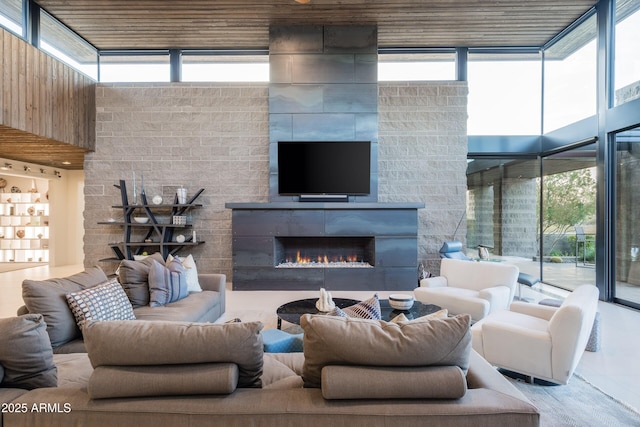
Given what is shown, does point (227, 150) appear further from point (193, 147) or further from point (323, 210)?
point (323, 210)

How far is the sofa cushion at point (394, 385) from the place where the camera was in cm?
109

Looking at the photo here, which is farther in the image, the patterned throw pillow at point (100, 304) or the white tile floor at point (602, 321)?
the white tile floor at point (602, 321)

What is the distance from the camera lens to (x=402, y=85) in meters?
5.46

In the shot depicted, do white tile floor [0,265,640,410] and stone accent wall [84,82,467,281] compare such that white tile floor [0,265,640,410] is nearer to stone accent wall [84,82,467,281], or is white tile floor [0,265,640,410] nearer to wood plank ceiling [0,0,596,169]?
stone accent wall [84,82,467,281]

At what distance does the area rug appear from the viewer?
184 centimetres

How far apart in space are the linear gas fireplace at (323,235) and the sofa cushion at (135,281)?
2.12 metres

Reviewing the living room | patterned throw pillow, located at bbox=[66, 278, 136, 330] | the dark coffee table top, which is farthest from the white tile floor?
patterned throw pillow, located at bbox=[66, 278, 136, 330]

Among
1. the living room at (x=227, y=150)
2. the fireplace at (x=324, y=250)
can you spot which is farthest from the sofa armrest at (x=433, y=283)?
the living room at (x=227, y=150)

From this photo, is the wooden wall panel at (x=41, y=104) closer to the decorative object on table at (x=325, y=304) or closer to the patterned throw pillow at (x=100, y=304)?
the patterned throw pillow at (x=100, y=304)

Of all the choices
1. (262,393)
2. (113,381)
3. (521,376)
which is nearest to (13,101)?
(113,381)

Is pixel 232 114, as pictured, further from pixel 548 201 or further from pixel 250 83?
pixel 548 201

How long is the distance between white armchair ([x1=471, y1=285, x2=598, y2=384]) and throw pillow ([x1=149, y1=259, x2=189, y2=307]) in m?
2.53

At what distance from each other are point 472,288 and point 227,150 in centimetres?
418

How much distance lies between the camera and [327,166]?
5.13 meters
